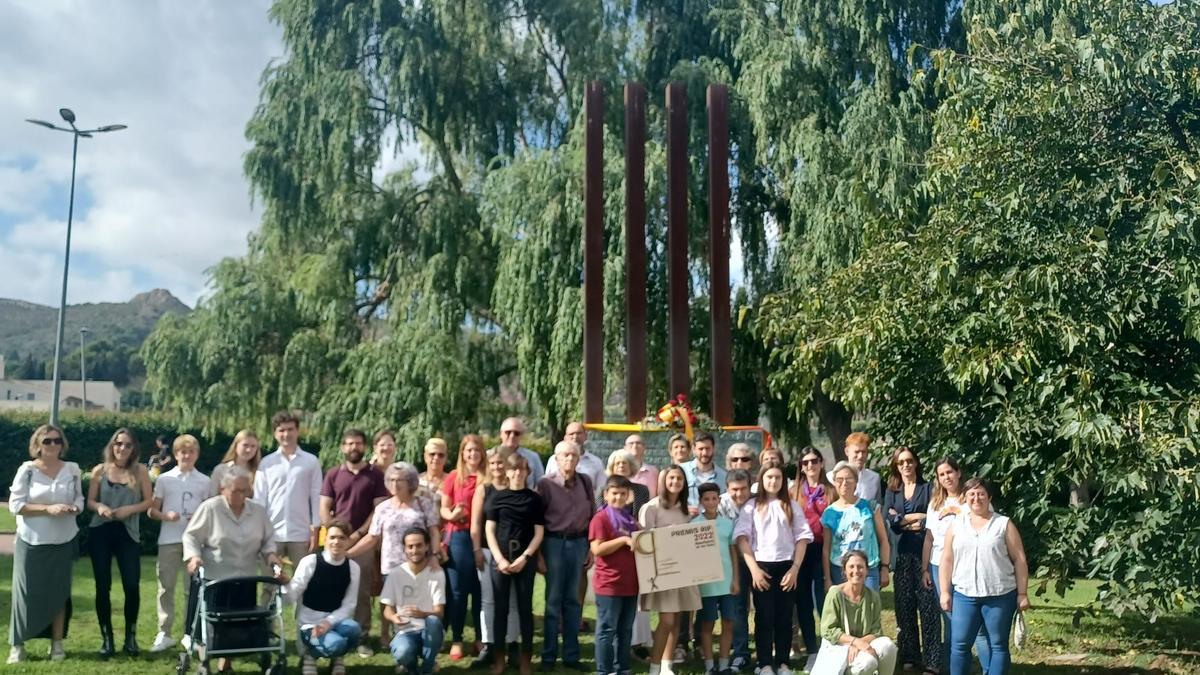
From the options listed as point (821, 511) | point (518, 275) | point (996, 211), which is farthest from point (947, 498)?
point (518, 275)

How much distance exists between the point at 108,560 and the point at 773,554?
398 centimetres

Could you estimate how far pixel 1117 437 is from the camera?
612 cm

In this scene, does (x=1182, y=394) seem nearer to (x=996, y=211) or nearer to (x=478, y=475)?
(x=996, y=211)

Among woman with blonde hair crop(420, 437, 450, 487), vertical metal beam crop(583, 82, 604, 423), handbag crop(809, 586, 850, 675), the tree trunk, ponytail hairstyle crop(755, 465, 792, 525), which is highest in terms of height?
vertical metal beam crop(583, 82, 604, 423)

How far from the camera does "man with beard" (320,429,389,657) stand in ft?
22.2

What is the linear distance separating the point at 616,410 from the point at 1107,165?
8.74m

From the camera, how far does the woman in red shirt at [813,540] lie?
262 inches

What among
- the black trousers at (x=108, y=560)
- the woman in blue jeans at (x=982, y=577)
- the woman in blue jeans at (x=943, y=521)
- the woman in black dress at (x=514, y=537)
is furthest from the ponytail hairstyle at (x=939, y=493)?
the black trousers at (x=108, y=560)

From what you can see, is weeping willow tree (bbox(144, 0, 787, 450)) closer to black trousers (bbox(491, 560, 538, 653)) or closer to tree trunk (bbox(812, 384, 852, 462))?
tree trunk (bbox(812, 384, 852, 462))

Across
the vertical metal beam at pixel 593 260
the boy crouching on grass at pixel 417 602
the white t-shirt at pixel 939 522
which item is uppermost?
the vertical metal beam at pixel 593 260

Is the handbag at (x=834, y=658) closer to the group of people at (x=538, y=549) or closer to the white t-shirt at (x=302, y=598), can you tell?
the group of people at (x=538, y=549)

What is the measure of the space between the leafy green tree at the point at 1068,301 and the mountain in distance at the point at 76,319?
132711mm

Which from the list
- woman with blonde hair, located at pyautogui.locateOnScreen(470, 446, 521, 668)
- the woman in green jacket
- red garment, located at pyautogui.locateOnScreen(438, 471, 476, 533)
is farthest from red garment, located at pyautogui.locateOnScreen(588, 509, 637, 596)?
the woman in green jacket

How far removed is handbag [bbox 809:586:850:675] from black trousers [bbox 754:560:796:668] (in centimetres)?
67
